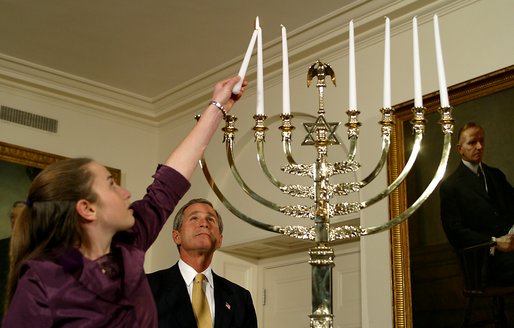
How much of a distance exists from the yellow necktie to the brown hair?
1.36 metres

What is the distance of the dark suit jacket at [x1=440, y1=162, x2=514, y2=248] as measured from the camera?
3.50m

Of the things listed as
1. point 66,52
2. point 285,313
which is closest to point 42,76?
point 66,52

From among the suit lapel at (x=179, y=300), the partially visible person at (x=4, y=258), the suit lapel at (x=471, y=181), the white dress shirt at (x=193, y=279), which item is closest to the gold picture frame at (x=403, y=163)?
the suit lapel at (x=471, y=181)

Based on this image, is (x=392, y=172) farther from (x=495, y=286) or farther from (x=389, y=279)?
(x=495, y=286)

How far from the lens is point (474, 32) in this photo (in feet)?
12.4

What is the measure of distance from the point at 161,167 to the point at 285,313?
3.25m

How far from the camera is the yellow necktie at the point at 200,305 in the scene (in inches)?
111

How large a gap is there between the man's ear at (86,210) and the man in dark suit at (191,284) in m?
1.28

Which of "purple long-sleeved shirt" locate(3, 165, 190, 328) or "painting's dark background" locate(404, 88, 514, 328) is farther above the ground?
"painting's dark background" locate(404, 88, 514, 328)

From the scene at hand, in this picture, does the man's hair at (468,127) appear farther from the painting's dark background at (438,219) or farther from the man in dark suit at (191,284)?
the man in dark suit at (191,284)

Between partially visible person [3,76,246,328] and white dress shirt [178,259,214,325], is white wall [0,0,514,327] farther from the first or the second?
partially visible person [3,76,246,328]

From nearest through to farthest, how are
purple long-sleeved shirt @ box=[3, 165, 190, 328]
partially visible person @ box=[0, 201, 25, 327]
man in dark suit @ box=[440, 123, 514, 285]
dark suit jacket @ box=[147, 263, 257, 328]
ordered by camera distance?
purple long-sleeved shirt @ box=[3, 165, 190, 328]
dark suit jacket @ box=[147, 263, 257, 328]
man in dark suit @ box=[440, 123, 514, 285]
partially visible person @ box=[0, 201, 25, 327]

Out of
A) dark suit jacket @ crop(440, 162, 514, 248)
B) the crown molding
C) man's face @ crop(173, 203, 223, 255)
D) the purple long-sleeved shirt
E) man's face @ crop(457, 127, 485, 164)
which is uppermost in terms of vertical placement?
the crown molding

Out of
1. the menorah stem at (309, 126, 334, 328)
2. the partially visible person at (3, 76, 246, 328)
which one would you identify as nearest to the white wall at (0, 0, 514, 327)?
the menorah stem at (309, 126, 334, 328)
